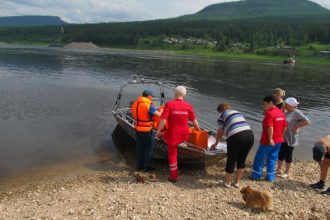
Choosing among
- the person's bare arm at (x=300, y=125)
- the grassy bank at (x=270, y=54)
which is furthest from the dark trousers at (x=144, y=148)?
the grassy bank at (x=270, y=54)

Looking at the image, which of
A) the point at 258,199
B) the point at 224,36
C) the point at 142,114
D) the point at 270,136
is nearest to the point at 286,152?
the point at 270,136

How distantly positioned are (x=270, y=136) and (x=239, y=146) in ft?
3.04

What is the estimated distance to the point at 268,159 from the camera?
32.6 feet

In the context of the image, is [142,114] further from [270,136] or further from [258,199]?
[258,199]

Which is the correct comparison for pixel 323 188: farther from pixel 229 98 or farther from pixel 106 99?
pixel 229 98

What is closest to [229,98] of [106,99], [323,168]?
[106,99]

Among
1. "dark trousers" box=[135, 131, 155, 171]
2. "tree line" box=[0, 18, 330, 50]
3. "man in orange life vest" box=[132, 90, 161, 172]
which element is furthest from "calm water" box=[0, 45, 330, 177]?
"tree line" box=[0, 18, 330, 50]

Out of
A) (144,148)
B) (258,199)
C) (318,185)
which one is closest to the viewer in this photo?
(258,199)

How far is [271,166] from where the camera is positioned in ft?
32.7

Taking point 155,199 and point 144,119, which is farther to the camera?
point 144,119

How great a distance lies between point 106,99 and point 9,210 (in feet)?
64.4

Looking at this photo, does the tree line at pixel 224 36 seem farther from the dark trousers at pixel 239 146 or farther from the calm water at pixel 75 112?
the dark trousers at pixel 239 146

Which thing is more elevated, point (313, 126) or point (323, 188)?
point (323, 188)

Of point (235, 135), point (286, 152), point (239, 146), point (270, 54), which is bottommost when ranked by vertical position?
point (270, 54)
